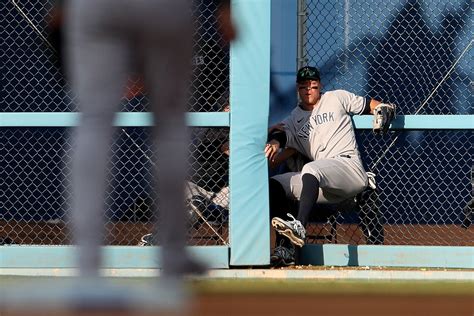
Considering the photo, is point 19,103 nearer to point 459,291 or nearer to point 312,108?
point 312,108

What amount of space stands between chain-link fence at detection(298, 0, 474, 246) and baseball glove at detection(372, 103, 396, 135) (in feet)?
5.75

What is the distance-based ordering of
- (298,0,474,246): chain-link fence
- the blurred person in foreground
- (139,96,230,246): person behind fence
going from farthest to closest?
(298,0,474,246): chain-link fence, (139,96,230,246): person behind fence, the blurred person in foreground

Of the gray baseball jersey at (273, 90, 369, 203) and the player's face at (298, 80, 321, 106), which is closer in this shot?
the gray baseball jersey at (273, 90, 369, 203)

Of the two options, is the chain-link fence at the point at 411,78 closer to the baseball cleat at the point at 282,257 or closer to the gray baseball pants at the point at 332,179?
the gray baseball pants at the point at 332,179

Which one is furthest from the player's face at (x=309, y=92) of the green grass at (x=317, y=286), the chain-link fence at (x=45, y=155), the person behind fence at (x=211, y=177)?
the green grass at (x=317, y=286)

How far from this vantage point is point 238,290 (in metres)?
5.86

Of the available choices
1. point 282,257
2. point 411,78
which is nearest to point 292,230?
point 282,257

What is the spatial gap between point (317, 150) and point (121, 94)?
4403mm

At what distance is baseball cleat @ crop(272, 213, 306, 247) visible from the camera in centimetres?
657

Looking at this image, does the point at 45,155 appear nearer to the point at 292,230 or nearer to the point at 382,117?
the point at 292,230

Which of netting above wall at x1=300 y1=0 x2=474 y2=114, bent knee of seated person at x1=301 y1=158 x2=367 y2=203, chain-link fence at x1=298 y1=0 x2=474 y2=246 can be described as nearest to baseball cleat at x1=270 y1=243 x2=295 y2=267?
bent knee of seated person at x1=301 y1=158 x2=367 y2=203

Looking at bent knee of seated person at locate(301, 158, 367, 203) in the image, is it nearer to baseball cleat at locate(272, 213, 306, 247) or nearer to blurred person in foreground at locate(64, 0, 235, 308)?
baseball cleat at locate(272, 213, 306, 247)

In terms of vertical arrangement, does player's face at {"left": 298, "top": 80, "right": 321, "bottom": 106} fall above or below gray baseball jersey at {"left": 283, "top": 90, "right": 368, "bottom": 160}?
above

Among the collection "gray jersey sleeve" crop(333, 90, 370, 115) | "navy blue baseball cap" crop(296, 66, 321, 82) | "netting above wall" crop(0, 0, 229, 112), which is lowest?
"gray jersey sleeve" crop(333, 90, 370, 115)
